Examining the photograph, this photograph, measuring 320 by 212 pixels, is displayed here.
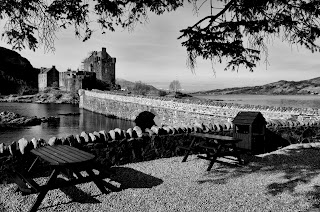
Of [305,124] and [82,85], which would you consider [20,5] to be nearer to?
[305,124]

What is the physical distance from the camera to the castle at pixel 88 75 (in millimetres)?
77000

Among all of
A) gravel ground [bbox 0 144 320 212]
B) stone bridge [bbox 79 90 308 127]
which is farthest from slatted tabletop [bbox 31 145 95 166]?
Answer: stone bridge [bbox 79 90 308 127]

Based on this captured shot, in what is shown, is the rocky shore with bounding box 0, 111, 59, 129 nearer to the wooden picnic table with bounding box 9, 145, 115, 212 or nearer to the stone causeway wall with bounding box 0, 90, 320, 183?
the stone causeway wall with bounding box 0, 90, 320, 183

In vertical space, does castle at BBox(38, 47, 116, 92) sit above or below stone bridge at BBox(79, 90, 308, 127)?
above

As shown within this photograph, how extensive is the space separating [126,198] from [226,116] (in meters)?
19.0

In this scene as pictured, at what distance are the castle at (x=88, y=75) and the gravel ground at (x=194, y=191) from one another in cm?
7200

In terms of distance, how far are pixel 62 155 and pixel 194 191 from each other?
2.54 m

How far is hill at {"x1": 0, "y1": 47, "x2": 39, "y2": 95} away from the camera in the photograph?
352 feet

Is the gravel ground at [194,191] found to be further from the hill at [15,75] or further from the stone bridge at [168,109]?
the hill at [15,75]

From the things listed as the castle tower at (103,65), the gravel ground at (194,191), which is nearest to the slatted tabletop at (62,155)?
the gravel ground at (194,191)

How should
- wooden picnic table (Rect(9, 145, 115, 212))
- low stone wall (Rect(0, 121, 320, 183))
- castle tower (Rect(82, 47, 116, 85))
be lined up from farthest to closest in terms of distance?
castle tower (Rect(82, 47, 116, 85)) < low stone wall (Rect(0, 121, 320, 183)) < wooden picnic table (Rect(9, 145, 115, 212))

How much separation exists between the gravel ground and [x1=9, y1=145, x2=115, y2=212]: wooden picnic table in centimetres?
33

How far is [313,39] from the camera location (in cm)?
539

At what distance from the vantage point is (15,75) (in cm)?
11994
